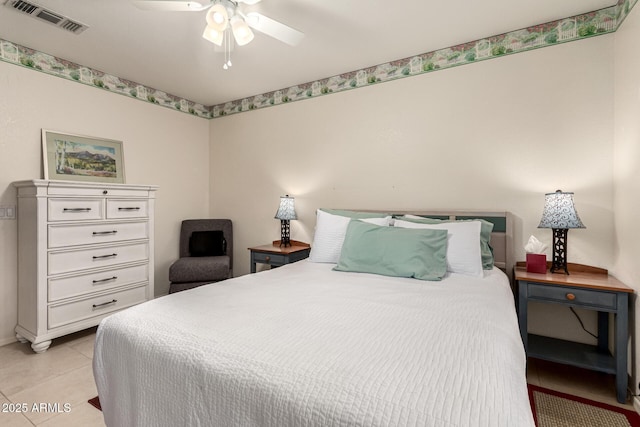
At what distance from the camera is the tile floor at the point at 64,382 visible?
167 cm

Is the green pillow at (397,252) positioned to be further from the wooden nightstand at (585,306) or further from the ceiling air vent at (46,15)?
the ceiling air vent at (46,15)

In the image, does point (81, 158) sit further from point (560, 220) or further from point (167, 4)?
point (560, 220)

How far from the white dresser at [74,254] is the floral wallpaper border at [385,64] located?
1147 mm

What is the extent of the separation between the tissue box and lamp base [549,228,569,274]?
121 mm

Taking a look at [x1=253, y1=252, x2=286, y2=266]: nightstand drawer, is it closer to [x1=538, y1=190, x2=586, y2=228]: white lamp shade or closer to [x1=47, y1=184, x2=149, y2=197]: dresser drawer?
[x1=47, y1=184, x2=149, y2=197]: dresser drawer

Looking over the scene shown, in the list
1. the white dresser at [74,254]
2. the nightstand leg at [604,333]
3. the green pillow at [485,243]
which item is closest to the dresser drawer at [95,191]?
the white dresser at [74,254]

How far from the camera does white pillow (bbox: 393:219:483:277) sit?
1.97m

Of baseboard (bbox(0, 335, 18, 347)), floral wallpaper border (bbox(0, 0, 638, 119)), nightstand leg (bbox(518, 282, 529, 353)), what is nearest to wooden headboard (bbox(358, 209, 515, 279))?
nightstand leg (bbox(518, 282, 529, 353))

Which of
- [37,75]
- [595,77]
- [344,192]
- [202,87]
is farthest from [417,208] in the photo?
[37,75]

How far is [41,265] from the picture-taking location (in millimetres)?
2289

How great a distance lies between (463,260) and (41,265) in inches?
120

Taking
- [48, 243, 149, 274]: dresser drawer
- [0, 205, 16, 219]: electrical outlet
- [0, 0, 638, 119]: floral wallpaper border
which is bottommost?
[48, 243, 149, 274]: dresser drawer

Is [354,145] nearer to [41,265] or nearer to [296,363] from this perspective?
[296,363]

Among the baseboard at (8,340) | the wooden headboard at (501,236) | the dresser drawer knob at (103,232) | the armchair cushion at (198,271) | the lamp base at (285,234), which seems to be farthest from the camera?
the lamp base at (285,234)
